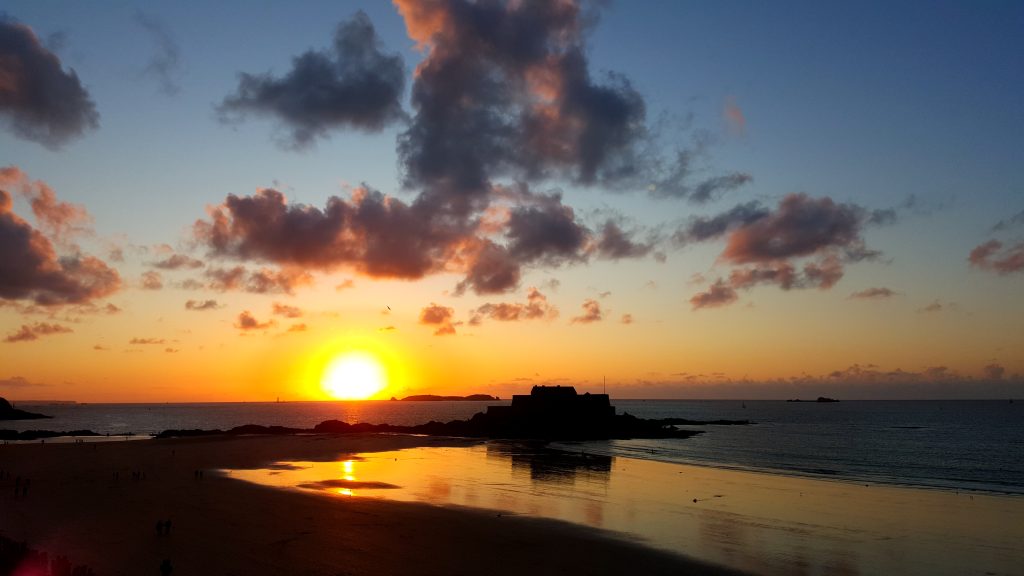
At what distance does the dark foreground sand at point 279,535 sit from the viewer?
80.0 feet

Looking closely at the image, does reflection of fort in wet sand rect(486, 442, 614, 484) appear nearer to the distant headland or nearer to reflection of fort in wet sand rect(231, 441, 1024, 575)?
reflection of fort in wet sand rect(231, 441, 1024, 575)

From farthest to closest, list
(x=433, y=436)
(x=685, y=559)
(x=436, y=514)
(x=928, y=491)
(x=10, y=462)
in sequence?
(x=433, y=436), (x=10, y=462), (x=928, y=491), (x=436, y=514), (x=685, y=559)

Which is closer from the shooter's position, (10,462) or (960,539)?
(960,539)

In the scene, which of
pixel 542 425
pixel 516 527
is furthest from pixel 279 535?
pixel 542 425

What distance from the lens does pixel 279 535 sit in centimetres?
2862

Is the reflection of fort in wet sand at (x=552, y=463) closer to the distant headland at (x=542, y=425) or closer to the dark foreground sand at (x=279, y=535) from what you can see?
the dark foreground sand at (x=279, y=535)

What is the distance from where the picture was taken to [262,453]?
70.2 meters

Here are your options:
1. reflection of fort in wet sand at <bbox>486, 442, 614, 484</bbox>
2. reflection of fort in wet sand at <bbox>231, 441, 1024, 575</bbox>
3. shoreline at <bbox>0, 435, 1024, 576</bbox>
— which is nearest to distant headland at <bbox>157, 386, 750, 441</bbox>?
reflection of fort in wet sand at <bbox>486, 442, 614, 484</bbox>

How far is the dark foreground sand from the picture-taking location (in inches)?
960

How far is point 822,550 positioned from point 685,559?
6854 millimetres

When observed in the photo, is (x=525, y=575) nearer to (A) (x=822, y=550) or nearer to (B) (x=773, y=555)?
(B) (x=773, y=555)

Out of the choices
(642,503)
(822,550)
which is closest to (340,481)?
(642,503)

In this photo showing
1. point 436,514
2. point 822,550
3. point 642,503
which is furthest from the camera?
point 642,503

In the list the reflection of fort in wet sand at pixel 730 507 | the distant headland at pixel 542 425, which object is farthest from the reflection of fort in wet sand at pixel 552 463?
the distant headland at pixel 542 425
